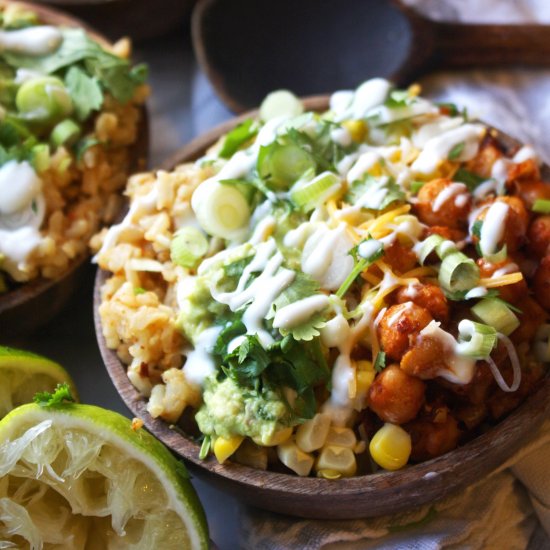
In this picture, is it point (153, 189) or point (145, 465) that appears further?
point (153, 189)

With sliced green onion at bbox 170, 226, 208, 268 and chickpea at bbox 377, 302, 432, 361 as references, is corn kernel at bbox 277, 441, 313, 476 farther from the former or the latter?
sliced green onion at bbox 170, 226, 208, 268

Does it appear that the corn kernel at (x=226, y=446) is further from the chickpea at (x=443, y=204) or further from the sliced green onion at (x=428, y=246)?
the chickpea at (x=443, y=204)

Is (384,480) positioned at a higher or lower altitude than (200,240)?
lower

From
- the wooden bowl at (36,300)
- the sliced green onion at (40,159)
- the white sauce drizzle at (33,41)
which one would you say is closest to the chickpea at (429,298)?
the wooden bowl at (36,300)

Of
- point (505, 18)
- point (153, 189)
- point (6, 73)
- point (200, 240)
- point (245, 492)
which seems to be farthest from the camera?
point (505, 18)

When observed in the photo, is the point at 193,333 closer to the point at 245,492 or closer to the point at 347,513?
the point at 245,492

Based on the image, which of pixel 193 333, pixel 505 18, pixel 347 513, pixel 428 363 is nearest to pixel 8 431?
pixel 193 333

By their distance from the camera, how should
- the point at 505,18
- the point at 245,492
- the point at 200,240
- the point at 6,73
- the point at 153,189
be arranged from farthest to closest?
the point at 505,18
the point at 6,73
the point at 153,189
the point at 200,240
the point at 245,492
